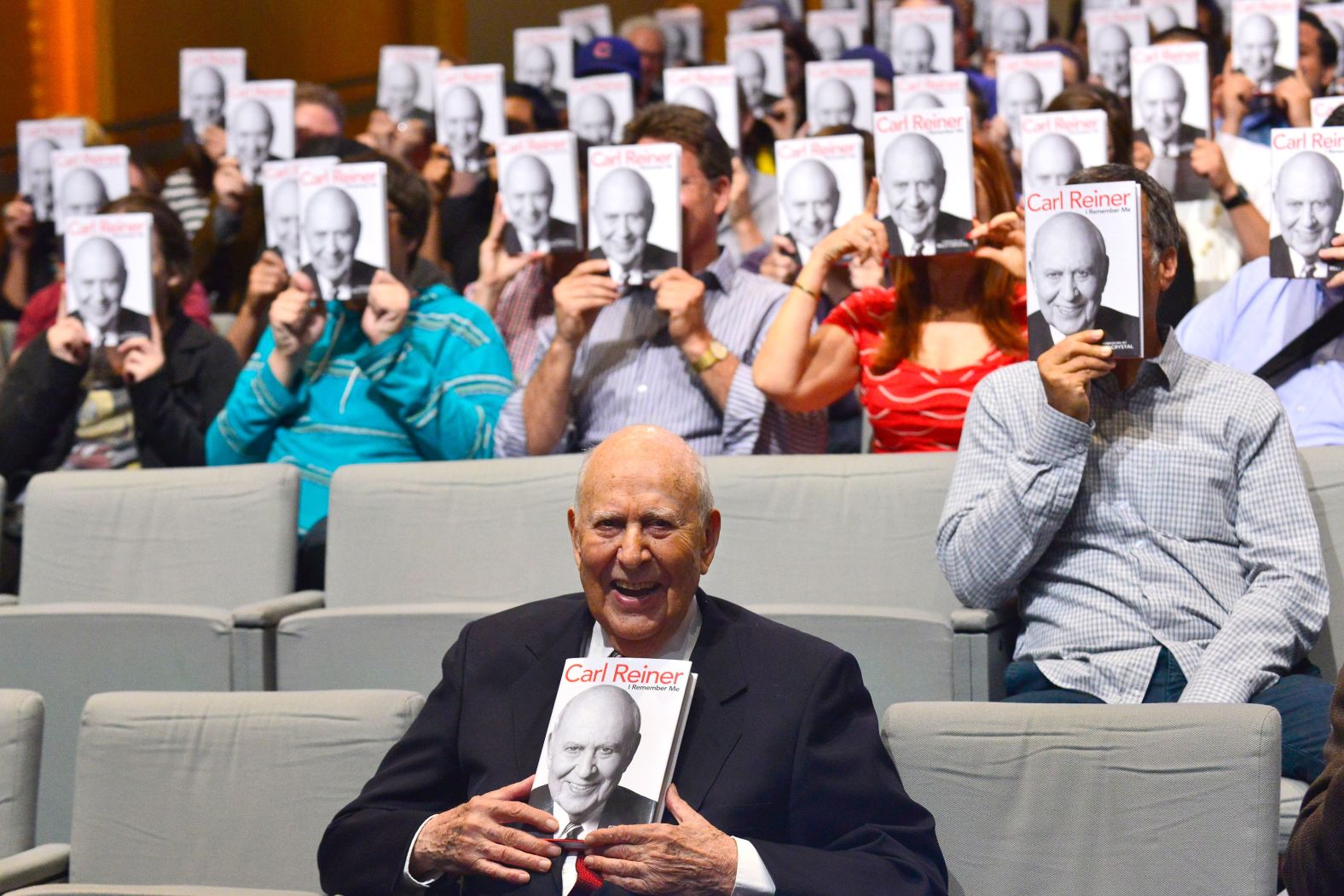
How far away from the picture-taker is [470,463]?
11.0 feet

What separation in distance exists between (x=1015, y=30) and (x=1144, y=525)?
365 cm

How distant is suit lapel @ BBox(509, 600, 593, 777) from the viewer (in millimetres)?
2107

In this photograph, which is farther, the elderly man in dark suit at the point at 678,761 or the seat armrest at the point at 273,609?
the seat armrest at the point at 273,609

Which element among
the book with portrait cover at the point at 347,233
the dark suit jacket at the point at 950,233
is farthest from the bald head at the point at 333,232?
the dark suit jacket at the point at 950,233

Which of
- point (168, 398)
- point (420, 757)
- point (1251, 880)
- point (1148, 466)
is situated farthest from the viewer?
point (168, 398)

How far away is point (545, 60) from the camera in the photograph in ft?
19.6

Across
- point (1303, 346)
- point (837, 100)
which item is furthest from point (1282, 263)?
point (837, 100)

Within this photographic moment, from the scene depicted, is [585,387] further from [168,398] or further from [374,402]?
[168,398]

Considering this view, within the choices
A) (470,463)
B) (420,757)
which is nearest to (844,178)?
(470,463)

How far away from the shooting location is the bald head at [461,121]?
16.6ft

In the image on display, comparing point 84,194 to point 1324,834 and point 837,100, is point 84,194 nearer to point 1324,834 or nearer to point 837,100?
point 837,100

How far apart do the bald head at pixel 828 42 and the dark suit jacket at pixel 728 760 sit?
14.0 feet

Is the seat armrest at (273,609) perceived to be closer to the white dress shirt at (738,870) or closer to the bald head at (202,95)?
the white dress shirt at (738,870)

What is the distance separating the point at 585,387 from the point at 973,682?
128 cm
